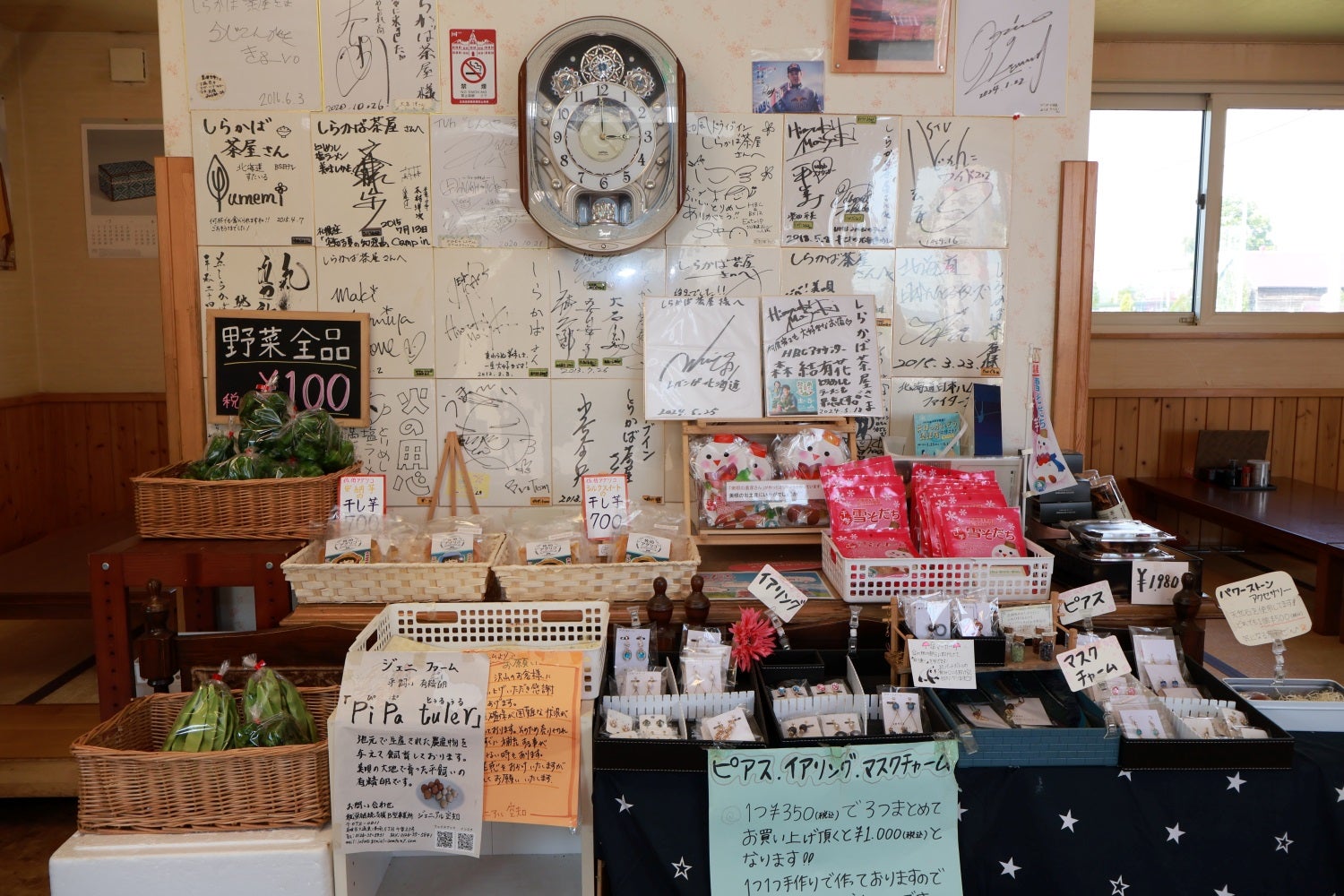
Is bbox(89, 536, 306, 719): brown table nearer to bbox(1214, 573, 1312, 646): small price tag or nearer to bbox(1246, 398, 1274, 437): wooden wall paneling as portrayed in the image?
bbox(1214, 573, 1312, 646): small price tag

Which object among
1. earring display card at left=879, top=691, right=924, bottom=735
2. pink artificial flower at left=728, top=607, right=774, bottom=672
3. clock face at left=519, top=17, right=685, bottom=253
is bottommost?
earring display card at left=879, top=691, right=924, bottom=735

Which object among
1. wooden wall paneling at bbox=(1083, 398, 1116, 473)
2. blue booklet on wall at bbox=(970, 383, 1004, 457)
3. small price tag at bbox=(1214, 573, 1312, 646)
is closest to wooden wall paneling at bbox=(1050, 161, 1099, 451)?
blue booklet on wall at bbox=(970, 383, 1004, 457)

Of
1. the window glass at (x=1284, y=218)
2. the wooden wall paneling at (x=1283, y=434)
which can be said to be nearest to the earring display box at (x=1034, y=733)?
the window glass at (x=1284, y=218)

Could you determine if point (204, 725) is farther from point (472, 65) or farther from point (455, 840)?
point (472, 65)

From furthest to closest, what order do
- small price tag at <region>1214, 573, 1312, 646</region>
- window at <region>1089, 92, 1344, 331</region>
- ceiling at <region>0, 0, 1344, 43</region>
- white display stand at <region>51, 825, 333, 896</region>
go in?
window at <region>1089, 92, 1344, 331</region> < ceiling at <region>0, 0, 1344, 43</region> < small price tag at <region>1214, 573, 1312, 646</region> < white display stand at <region>51, 825, 333, 896</region>

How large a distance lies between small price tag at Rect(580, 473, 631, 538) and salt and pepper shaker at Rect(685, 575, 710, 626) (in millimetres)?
294

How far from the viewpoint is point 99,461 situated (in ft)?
17.4

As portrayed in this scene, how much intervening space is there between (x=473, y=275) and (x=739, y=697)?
1483 millimetres

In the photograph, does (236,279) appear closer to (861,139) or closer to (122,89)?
(861,139)

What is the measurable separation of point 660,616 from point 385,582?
61 cm

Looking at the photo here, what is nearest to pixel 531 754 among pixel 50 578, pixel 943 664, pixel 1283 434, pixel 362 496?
pixel 943 664

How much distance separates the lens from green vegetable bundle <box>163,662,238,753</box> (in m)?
1.60

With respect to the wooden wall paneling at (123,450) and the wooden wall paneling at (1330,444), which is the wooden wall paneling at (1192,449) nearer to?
the wooden wall paneling at (1330,444)

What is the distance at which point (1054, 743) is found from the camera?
63.4 inches
